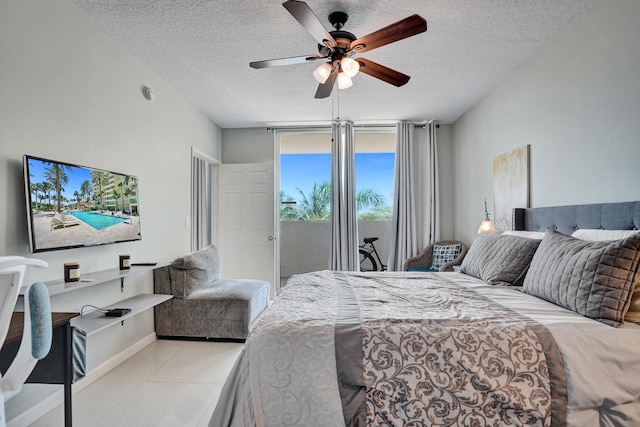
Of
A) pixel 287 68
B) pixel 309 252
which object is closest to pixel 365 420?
pixel 287 68

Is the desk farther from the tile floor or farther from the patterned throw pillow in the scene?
the patterned throw pillow

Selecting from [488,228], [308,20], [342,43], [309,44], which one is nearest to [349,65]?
[342,43]

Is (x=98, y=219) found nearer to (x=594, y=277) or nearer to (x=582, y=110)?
(x=594, y=277)

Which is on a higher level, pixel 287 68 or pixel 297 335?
pixel 287 68

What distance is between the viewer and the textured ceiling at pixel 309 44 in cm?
226

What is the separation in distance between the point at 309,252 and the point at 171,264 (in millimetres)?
3580

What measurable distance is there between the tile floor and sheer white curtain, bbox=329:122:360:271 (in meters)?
2.12

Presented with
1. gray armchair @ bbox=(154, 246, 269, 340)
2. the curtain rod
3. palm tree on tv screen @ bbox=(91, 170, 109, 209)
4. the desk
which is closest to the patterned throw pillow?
the curtain rod

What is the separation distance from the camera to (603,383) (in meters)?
1.31

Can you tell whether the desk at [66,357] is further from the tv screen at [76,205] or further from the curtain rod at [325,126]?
the curtain rod at [325,126]

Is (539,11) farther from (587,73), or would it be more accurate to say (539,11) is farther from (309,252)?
(309,252)

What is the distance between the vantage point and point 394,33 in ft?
6.55

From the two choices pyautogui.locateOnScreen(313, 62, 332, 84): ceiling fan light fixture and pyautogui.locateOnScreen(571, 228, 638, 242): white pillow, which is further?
pyautogui.locateOnScreen(313, 62, 332, 84): ceiling fan light fixture

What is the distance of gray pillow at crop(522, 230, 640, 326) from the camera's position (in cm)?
146
